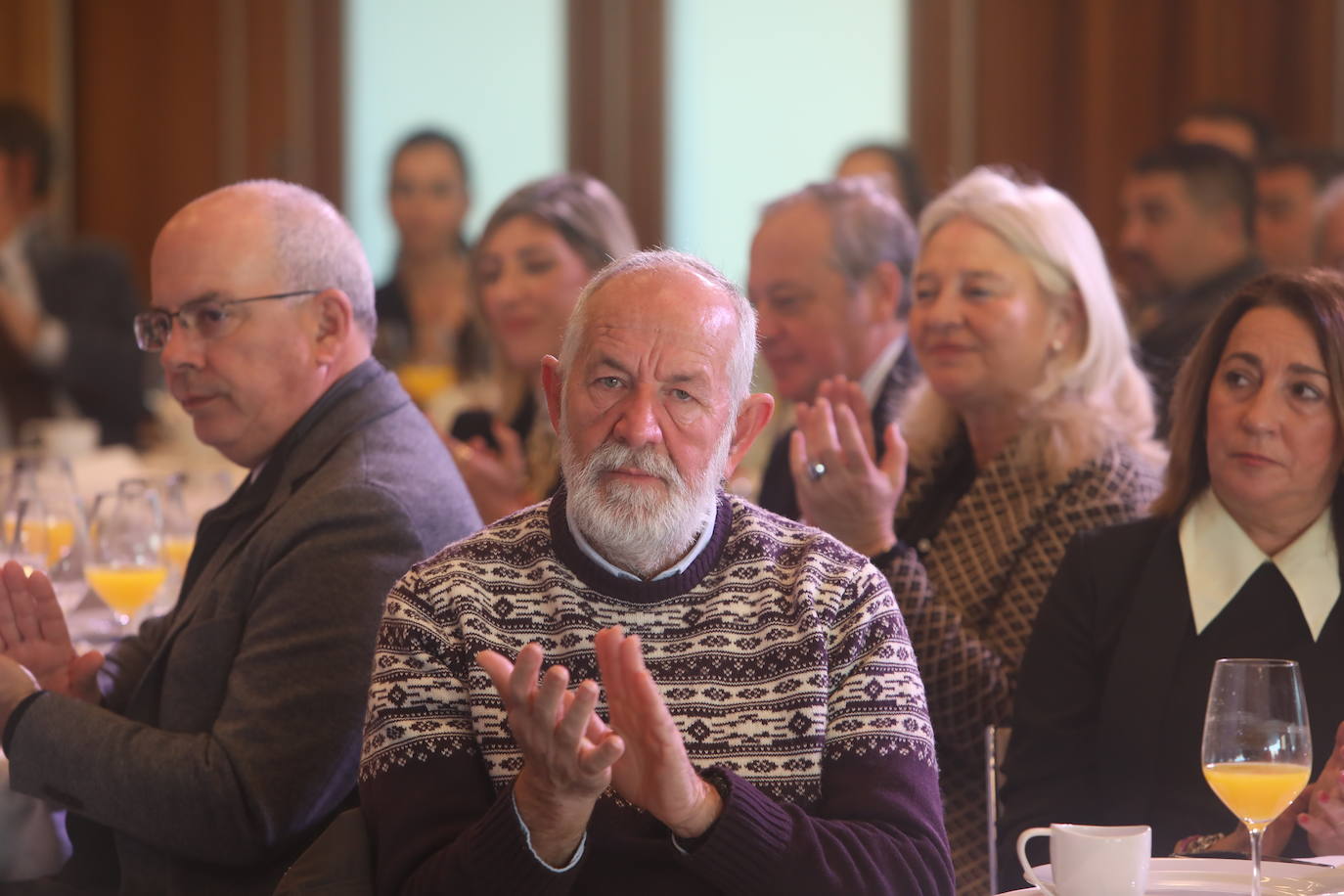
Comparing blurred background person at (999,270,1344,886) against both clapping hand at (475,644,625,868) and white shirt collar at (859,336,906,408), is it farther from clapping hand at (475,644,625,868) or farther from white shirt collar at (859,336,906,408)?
white shirt collar at (859,336,906,408)

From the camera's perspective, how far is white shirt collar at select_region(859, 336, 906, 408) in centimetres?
331

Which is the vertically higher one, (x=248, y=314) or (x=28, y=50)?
(x=28, y=50)

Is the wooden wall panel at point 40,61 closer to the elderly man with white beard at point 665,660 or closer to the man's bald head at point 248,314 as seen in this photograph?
the man's bald head at point 248,314

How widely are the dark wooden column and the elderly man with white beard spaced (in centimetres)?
591

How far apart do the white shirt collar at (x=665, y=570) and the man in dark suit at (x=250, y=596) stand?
0.42 m

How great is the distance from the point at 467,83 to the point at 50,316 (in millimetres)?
2773

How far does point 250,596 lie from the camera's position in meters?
2.26

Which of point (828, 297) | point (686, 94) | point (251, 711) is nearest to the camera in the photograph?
point (251, 711)

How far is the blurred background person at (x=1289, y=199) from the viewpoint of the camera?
17.5 ft

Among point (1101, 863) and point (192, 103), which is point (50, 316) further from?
point (1101, 863)

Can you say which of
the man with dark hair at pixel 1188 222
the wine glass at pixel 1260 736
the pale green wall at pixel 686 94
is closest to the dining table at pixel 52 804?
the wine glass at pixel 1260 736

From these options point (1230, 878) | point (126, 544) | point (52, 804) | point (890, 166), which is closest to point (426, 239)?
point (890, 166)

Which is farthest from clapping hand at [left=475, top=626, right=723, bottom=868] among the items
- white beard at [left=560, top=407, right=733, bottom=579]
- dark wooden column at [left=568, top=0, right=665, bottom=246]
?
dark wooden column at [left=568, top=0, right=665, bottom=246]

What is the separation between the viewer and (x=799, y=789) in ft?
6.03
